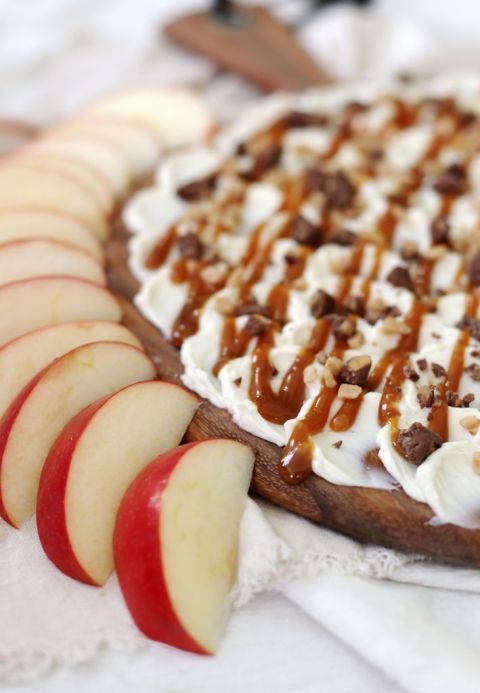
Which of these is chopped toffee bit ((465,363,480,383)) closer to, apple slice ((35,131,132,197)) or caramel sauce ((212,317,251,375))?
caramel sauce ((212,317,251,375))

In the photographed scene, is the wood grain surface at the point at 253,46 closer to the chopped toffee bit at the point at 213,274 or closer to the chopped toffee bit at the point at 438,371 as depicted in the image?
the chopped toffee bit at the point at 213,274

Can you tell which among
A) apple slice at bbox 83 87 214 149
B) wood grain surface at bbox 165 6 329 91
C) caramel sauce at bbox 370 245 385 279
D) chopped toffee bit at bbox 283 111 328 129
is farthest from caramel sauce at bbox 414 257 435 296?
wood grain surface at bbox 165 6 329 91

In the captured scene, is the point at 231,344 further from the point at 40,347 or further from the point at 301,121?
the point at 301,121

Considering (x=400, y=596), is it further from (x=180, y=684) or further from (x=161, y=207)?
(x=161, y=207)

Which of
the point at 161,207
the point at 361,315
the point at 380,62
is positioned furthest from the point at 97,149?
the point at 380,62

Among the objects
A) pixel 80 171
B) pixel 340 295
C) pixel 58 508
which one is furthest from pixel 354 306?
pixel 80 171

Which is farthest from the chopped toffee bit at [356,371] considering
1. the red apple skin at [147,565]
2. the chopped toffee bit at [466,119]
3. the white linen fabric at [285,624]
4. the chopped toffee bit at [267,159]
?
the chopped toffee bit at [466,119]
